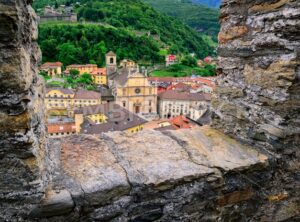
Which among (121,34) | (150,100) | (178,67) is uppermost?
(121,34)

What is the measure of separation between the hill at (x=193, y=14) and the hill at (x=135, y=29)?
16624mm

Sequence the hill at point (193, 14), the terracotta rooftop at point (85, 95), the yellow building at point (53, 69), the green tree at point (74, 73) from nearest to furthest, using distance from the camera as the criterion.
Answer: the terracotta rooftop at point (85, 95) < the yellow building at point (53, 69) < the green tree at point (74, 73) < the hill at point (193, 14)

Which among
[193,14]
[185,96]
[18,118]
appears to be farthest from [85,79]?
[193,14]

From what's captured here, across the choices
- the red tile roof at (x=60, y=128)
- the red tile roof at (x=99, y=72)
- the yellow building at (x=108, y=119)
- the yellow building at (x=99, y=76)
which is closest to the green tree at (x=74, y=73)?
the yellow building at (x=99, y=76)

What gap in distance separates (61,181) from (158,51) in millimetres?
63772

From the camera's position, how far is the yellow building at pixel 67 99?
35.5 meters

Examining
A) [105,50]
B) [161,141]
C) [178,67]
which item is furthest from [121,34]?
[161,141]

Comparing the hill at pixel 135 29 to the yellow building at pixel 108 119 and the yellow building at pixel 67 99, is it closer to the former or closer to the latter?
the yellow building at pixel 67 99

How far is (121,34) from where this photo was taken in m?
61.2

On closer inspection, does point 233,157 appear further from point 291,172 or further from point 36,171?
point 36,171

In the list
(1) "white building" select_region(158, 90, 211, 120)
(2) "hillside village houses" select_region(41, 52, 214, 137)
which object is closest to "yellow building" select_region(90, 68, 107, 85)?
(2) "hillside village houses" select_region(41, 52, 214, 137)

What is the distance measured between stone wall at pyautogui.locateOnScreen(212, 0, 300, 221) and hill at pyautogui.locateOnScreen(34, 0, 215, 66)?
56293mm

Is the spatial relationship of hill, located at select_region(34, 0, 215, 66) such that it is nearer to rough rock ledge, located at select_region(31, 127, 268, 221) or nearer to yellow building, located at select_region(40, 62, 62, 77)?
yellow building, located at select_region(40, 62, 62, 77)

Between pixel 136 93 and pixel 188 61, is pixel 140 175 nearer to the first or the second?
pixel 136 93
